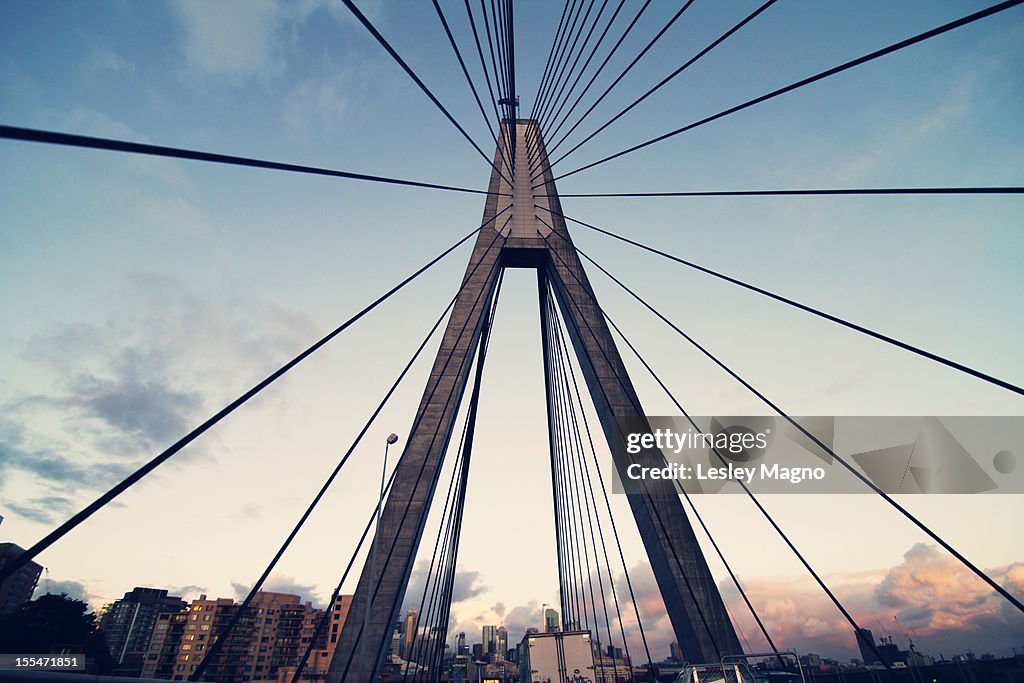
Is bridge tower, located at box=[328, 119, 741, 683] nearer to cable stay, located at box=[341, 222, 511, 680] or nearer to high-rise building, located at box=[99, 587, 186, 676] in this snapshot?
cable stay, located at box=[341, 222, 511, 680]

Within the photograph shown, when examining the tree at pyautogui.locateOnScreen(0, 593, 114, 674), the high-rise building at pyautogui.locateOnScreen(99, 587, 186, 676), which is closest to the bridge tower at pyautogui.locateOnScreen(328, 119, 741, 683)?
the tree at pyautogui.locateOnScreen(0, 593, 114, 674)

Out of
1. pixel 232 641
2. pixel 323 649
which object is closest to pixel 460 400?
pixel 323 649

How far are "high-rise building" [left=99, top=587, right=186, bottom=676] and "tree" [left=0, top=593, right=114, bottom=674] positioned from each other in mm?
90306

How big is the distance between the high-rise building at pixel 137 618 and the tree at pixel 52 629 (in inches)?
3555

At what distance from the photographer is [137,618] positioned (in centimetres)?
14038

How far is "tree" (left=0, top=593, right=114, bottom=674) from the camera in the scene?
147ft

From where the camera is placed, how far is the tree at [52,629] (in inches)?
1766

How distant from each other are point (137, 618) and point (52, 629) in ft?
384

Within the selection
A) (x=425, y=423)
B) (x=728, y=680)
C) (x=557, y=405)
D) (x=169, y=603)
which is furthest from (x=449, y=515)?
(x=169, y=603)

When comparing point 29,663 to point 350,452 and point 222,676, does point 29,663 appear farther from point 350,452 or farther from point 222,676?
point 222,676

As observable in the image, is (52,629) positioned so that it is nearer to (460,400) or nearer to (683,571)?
(460,400)

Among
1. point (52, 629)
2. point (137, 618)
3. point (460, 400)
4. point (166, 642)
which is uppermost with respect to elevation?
point (137, 618)

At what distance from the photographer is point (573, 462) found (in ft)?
54.9

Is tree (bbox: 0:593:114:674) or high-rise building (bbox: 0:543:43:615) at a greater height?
high-rise building (bbox: 0:543:43:615)
